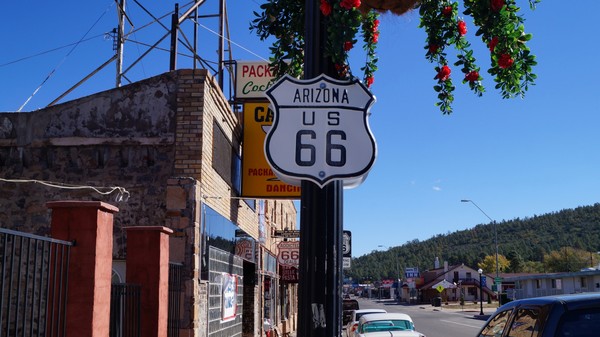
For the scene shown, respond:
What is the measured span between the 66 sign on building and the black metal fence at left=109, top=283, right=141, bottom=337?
4.09 metres

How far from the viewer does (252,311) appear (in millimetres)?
17344

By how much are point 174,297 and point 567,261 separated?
101 m

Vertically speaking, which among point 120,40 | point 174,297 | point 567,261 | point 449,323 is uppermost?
point 120,40

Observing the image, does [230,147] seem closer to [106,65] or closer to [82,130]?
[82,130]

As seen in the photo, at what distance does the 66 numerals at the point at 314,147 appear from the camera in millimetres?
3539

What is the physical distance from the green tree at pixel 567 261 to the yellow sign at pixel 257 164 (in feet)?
312

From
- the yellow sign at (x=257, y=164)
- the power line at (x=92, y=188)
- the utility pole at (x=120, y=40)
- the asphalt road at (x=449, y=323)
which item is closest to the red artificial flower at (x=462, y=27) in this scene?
the power line at (x=92, y=188)

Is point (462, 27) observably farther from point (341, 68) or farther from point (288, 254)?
point (288, 254)

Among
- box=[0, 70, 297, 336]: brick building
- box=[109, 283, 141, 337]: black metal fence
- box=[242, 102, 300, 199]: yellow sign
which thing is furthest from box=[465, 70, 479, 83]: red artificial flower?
box=[242, 102, 300, 199]: yellow sign

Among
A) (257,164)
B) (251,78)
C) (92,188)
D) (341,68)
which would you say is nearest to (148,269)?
(92,188)

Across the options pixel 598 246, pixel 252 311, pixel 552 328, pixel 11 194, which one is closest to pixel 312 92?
pixel 552 328

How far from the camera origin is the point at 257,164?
13828mm

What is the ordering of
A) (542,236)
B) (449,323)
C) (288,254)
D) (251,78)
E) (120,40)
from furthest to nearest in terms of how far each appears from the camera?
(542,236), (449,323), (288,254), (120,40), (251,78)

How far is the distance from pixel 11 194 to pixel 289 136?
7806mm
